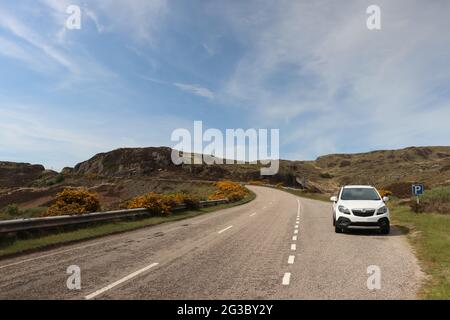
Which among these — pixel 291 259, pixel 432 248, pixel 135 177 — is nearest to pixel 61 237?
pixel 291 259

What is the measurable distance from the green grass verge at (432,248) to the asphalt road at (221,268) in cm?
28

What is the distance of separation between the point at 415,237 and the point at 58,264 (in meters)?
11.8

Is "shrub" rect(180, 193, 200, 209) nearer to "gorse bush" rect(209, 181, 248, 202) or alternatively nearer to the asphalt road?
"gorse bush" rect(209, 181, 248, 202)

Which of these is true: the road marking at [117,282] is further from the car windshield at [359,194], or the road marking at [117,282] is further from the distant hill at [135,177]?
the distant hill at [135,177]

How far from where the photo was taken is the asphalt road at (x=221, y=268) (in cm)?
732

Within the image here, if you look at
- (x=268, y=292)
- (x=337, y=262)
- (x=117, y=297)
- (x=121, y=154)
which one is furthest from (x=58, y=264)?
(x=121, y=154)

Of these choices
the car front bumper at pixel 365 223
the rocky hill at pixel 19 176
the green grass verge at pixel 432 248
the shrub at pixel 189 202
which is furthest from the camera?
the rocky hill at pixel 19 176

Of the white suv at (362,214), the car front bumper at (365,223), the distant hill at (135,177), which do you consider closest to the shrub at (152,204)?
the white suv at (362,214)

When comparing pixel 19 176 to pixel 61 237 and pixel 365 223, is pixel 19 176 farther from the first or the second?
pixel 365 223

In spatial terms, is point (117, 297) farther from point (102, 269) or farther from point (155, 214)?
point (155, 214)

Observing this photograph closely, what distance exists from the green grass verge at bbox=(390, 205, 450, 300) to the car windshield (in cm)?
191

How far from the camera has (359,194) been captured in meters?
17.4

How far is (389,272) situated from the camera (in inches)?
359

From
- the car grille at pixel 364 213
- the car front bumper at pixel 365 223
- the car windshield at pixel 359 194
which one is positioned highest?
the car windshield at pixel 359 194
